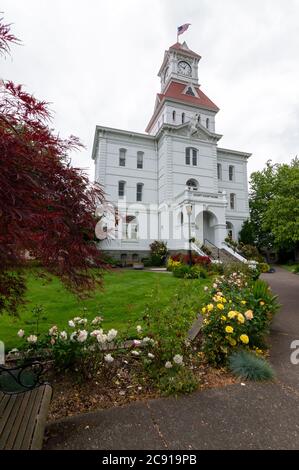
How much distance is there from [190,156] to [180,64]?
13511 millimetres

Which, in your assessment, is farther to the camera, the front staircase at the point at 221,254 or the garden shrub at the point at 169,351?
the front staircase at the point at 221,254

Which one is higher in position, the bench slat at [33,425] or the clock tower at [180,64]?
the clock tower at [180,64]

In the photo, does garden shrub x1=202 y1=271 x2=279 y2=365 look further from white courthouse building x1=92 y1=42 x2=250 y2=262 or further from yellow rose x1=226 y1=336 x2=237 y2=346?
white courthouse building x1=92 y1=42 x2=250 y2=262

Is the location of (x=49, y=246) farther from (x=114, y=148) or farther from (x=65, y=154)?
(x=114, y=148)

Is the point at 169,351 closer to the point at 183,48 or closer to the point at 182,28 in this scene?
the point at 183,48

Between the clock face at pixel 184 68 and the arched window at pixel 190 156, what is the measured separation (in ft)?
37.6

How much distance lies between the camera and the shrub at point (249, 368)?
3.61 m

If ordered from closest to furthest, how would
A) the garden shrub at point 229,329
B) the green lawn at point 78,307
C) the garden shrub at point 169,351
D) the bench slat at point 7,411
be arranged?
the bench slat at point 7,411 < the garden shrub at point 169,351 < the garden shrub at point 229,329 < the green lawn at point 78,307

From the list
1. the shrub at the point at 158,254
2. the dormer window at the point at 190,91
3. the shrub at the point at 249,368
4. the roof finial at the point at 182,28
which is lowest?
the shrub at the point at 249,368

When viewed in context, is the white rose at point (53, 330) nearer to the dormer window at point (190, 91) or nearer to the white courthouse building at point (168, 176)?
the white courthouse building at point (168, 176)

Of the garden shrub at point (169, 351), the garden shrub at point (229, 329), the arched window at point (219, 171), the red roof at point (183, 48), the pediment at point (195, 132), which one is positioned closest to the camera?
the garden shrub at point (169, 351)

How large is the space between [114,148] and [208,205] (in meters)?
11.1

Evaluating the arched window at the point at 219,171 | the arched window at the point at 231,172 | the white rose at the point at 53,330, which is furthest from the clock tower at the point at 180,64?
the white rose at the point at 53,330
